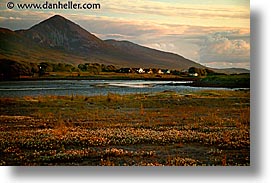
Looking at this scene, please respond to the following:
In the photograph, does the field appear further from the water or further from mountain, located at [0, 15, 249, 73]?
mountain, located at [0, 15, 249, 73]

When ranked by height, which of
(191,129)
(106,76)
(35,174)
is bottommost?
(35,174)

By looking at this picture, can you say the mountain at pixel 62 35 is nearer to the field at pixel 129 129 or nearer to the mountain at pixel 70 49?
the mountain at pixel 70 49

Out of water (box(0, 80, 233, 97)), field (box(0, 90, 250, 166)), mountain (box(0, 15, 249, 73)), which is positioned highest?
mountain (box(0, 15, 249, 73))

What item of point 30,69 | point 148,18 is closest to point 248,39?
point 148,18

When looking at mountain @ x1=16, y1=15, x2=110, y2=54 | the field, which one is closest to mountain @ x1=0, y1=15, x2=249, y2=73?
mountain @ x1=16, y1=15, x2=110, y2=54

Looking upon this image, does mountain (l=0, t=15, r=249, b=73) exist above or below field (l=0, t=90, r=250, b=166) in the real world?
above

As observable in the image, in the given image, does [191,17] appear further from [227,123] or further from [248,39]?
[227,123]

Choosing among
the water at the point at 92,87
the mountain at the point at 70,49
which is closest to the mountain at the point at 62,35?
the mountain at the point at 70,49
